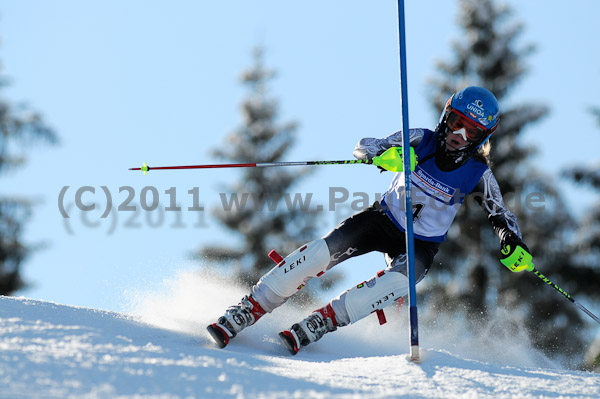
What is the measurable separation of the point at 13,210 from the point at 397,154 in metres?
9.36

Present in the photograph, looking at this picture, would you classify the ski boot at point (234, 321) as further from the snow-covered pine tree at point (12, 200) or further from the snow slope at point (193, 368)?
the snow-covered pine tree at point (12, 200)

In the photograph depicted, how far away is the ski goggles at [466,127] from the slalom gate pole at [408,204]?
631 millimetres

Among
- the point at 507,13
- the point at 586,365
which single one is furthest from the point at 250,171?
the point at 586,365

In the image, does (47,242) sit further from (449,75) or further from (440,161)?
(440,161)

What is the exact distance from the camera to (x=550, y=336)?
1191 cm

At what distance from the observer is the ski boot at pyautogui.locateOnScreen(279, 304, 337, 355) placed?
4.30m

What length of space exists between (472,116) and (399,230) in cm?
88

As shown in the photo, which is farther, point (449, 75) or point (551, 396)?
point (449, 75)

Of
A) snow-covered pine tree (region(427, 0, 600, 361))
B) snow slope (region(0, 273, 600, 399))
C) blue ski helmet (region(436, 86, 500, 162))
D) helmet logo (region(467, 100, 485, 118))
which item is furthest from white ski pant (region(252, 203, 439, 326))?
snow-covered pine tree (region(427, 0, 600, 361))

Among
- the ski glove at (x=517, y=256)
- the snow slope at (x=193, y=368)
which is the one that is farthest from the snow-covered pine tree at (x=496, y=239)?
the snow slope at (x=193, y=368)

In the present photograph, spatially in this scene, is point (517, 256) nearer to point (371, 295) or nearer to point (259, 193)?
point (371, 295)

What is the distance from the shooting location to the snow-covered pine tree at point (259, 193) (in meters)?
13.6

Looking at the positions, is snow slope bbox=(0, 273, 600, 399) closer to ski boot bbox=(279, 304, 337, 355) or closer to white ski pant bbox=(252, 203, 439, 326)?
ski boot bbox=(279, 304, 337, 355)

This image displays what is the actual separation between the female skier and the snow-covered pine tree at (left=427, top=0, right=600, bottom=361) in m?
6.91
